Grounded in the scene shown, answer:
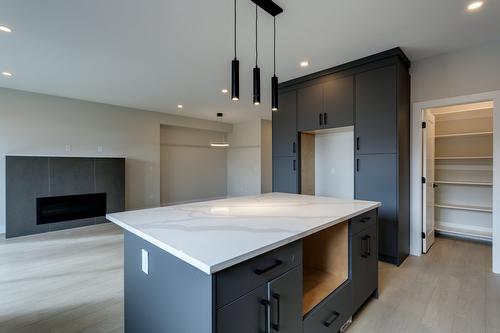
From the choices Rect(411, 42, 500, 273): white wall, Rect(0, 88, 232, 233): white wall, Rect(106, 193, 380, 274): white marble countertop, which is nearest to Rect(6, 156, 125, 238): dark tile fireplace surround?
Rect(0, 88, 232, 233): white wall

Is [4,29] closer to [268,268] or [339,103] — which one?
[268,268]

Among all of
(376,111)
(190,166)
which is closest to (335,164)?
(376,111)

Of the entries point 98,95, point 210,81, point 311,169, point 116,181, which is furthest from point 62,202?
point 311,169

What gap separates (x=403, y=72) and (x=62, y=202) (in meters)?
6.24

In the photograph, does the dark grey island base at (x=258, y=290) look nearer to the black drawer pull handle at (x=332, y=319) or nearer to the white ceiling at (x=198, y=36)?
the black drawer pull handle at (x=332, y=319)

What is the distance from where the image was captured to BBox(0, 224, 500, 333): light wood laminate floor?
6.26 feet

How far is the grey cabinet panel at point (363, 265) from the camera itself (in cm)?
186

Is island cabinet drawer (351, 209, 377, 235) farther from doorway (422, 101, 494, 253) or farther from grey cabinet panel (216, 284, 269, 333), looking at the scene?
doorway (422, 101, 494, 253)

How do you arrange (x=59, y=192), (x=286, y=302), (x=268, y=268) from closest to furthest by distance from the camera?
(x=268, y=268) → (x=286, y=302) → (x=59, y=192)

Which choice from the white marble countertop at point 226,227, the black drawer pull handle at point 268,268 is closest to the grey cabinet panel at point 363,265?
the white marble countertop at point 226,227

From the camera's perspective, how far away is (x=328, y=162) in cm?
413

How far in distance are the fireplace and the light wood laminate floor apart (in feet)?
3.44

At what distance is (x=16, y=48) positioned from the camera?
114 inches

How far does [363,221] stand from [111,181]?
5.27 meters
